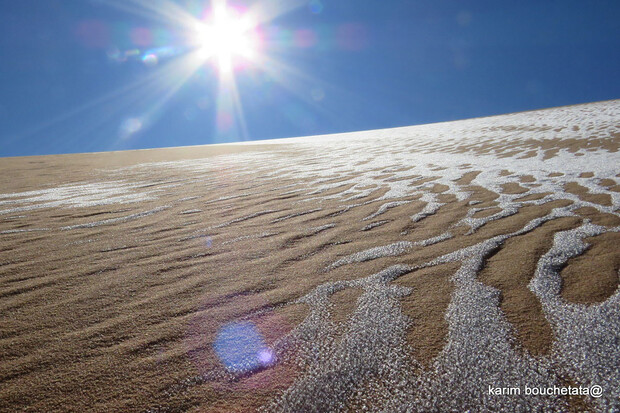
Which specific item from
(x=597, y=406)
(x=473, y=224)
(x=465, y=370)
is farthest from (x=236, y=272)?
(x=473, y=224)

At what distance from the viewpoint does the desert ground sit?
1.05m

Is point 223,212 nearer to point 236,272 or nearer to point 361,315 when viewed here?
point 236,272

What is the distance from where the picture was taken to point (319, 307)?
1.55 m

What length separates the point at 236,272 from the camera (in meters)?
1.97

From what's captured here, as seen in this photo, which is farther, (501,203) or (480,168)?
(480,168)

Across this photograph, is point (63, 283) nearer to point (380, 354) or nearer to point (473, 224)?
point (380, 354)

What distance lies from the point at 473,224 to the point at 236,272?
2041 mm

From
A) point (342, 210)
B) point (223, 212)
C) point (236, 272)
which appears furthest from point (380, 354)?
point (223, 212)

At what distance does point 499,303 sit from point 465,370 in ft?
1.75

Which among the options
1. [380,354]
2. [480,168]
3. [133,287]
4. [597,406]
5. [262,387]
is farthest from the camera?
[480,168]

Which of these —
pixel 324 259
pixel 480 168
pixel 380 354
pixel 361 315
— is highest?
pixel 480 168

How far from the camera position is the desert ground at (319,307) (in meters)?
1.05

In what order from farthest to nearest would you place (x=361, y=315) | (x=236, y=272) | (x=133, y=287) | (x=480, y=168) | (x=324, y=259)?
(x=480, y=168) → (x=324, y=259) → (x=236, y=272) → (x=133, y=287) → (x=361, y=315)

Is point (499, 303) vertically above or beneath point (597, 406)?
above
